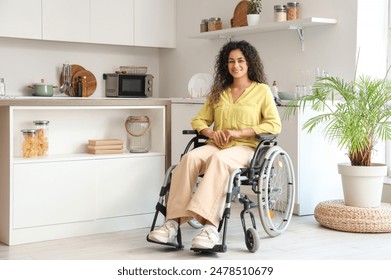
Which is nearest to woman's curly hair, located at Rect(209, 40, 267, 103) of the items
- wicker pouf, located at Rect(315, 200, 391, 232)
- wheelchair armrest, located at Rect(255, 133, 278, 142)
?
wheelchair armrest, located at Rect(255, 133, 278, 142)

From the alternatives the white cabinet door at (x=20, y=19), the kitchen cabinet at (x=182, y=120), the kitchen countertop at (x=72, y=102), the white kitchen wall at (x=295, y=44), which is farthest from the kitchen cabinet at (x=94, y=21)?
the kitchen countertop at (x=72, y=102)

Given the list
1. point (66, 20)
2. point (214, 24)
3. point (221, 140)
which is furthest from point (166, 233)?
point (66, 20)

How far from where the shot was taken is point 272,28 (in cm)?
548

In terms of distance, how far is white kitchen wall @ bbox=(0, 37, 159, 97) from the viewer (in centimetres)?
618

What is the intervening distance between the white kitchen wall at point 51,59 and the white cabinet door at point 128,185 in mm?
2431

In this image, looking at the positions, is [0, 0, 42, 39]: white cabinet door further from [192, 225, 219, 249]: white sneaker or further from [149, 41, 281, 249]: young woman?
[192, 225, 219, 249]: white sneaker

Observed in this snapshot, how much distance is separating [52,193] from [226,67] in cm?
126

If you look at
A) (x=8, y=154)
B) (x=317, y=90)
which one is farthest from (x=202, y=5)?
(x=8, y=154)

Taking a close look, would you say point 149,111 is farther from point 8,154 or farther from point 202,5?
point 202,5

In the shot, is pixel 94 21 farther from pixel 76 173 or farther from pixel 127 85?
pixel 76 173

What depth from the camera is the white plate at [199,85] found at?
5715 mm

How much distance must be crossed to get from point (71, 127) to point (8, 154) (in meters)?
0.54

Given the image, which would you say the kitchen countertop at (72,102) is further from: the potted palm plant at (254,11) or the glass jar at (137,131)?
the potted palm plant at (254,11)

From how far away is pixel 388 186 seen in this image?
4793 mm
